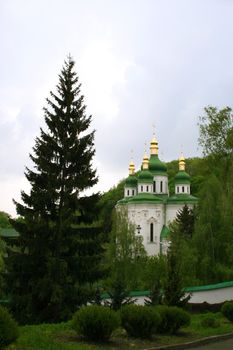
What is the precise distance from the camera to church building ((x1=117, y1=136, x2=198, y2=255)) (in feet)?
196

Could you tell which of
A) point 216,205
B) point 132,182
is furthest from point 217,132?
point 132,182

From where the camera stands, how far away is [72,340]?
10.1 m

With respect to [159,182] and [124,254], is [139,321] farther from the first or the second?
[159,182]

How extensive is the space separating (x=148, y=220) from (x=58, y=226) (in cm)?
4297

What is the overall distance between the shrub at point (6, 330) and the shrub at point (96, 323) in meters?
2.11

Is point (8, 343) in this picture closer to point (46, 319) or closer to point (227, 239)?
point (46, 319)

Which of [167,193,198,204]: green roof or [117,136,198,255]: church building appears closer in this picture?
[117,136,198,255]: church building

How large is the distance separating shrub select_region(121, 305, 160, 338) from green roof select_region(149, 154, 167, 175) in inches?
2122

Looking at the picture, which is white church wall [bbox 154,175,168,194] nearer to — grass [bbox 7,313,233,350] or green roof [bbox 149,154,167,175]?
green roof [bbox 149,154,167,175]

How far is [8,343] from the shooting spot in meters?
7.90

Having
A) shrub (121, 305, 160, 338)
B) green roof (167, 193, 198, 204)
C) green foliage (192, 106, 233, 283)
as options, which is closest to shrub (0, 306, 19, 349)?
shrub (121, 305, 160, 338)

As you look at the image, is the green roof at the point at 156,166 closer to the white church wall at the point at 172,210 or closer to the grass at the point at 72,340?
the white church wall at the point at 172,210

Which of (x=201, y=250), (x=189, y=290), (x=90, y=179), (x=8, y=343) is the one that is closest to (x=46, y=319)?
(x=90, y=179)

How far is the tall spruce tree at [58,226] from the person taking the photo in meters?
17.0
